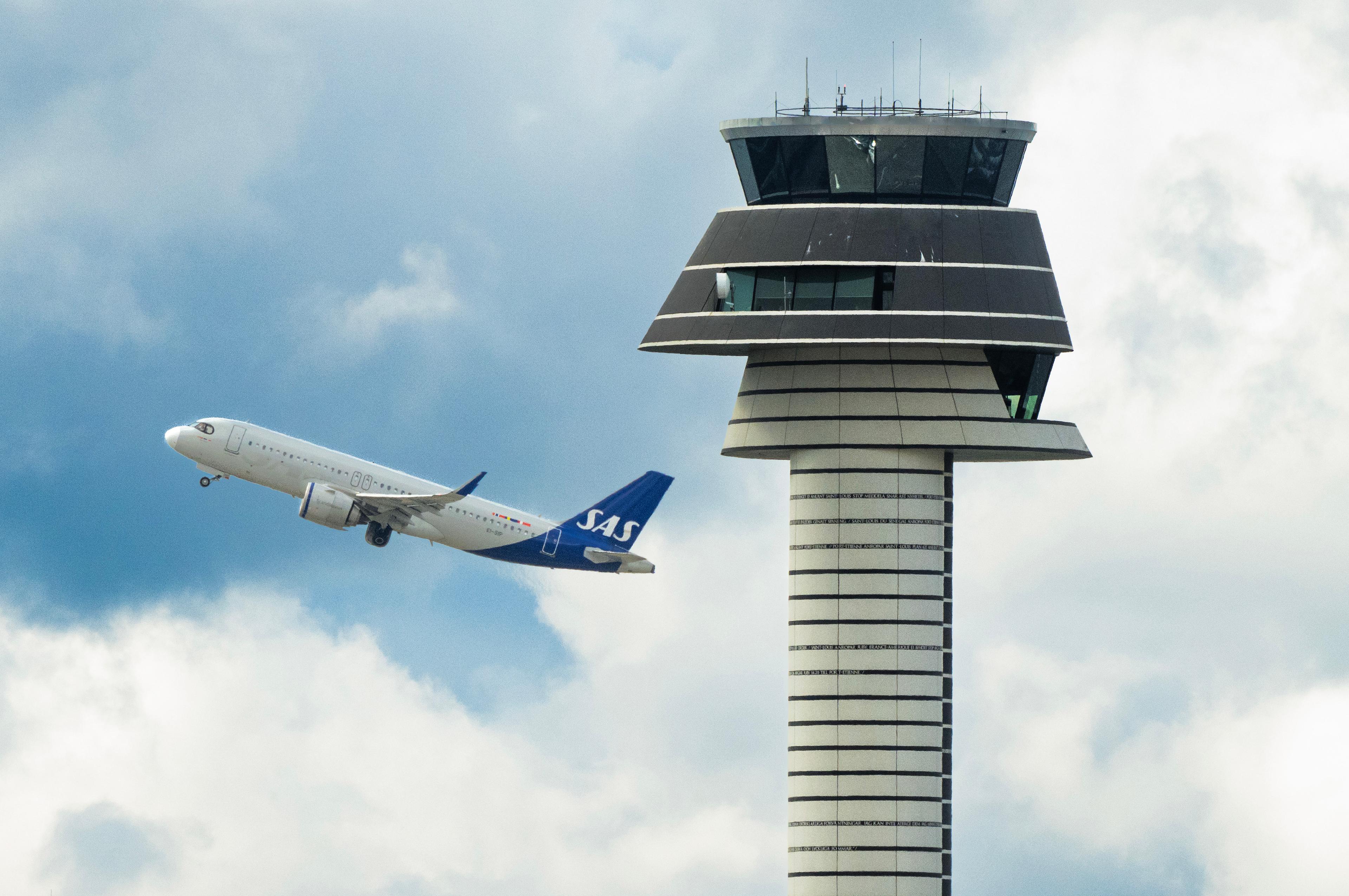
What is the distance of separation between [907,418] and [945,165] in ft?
39.7

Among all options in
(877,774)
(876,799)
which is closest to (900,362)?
(877,774)

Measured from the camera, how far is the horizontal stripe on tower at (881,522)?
281ft

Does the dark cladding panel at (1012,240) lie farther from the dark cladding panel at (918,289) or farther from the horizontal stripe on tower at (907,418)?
the horizontal stripe on tower at (907,418)

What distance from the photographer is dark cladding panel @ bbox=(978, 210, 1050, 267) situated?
85.4 meters

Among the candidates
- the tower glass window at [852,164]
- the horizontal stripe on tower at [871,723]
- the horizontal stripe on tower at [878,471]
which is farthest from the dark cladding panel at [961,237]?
the horizontal stripe on tower at [871,723]

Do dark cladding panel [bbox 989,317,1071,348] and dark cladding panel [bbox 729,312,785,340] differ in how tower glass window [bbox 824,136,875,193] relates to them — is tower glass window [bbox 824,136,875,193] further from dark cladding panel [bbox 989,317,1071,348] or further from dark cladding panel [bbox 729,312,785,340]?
dark cladding panel [bbox 989,317,1071,348]

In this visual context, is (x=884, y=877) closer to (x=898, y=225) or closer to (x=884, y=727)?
(x=884, y=727)

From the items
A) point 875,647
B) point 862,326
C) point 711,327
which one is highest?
point 711,327

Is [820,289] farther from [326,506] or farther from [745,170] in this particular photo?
[326,506]

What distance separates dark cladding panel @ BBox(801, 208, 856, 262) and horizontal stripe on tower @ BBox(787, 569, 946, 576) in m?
14.2

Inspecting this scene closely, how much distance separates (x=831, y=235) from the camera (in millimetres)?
85500

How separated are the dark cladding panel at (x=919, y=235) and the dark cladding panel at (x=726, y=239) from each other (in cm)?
736

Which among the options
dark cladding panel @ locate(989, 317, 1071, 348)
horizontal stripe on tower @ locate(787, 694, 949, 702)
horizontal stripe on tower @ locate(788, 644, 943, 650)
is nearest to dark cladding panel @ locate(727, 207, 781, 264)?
dark cladding panel @ locate(989, 317, 1071, 348)

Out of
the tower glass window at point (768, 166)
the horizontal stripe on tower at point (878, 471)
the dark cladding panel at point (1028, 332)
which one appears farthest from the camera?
the tower glass window at point (768, 166)
